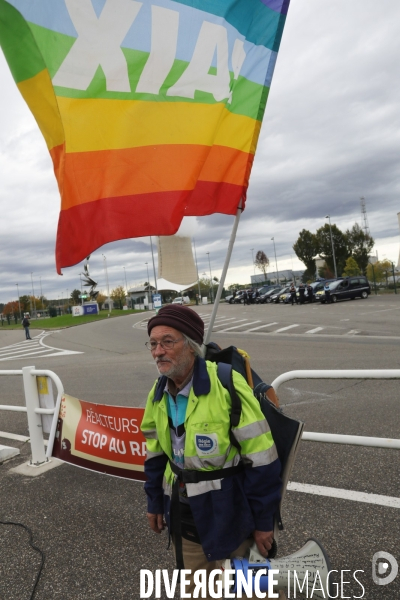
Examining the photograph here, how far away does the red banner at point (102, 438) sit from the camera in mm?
3771

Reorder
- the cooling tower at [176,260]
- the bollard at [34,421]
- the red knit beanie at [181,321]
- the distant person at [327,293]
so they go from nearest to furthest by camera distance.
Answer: the red knit beanie at [181,321]
the cooling tower at [176,260]
the bollard at [34,421]
the distant person at [327,293]

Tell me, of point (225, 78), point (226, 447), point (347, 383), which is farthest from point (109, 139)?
point (347, 383)

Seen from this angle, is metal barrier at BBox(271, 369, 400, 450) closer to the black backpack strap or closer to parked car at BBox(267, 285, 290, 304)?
the black backpack strap

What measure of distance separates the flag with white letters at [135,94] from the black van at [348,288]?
33.3 meters

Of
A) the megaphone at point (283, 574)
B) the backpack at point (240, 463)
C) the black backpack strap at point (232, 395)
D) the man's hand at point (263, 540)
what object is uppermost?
the black backpack strap at point (232, 395)

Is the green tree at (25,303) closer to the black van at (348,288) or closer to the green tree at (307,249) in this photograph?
the green tree at (307,249)

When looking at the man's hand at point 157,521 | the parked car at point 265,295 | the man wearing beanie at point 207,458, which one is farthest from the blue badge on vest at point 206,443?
the parked car at point 265,295

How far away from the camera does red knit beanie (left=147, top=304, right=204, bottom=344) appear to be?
212cm

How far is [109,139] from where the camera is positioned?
2984 millimetres

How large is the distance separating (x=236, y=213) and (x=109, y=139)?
0.99 meters

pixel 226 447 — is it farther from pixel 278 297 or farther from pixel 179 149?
pixel 278 297

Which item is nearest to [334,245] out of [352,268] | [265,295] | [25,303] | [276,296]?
[352,268]

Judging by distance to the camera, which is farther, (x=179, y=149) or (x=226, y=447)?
(x=179, y=149)

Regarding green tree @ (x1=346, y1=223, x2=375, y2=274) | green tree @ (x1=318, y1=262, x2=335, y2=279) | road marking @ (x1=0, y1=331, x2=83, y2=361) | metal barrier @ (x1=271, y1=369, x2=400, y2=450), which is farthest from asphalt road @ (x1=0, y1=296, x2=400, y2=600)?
green tree @ (x1=318, y1=262, x2=335, y2=279)
